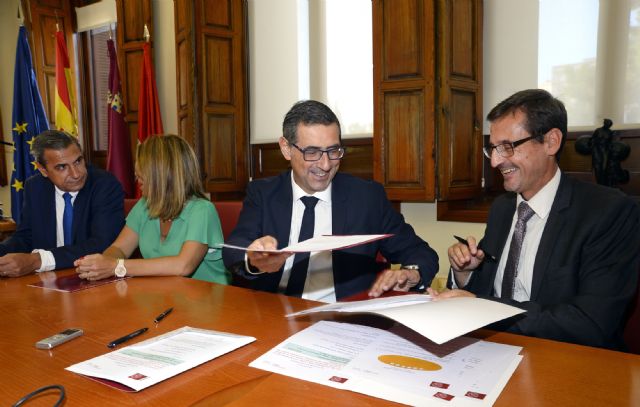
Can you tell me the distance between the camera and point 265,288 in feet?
6.61

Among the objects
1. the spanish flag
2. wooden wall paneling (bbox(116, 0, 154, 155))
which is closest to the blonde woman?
wooden wall paneling (bbox(116, 0, 154, 155))

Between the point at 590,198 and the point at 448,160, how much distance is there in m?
1.82

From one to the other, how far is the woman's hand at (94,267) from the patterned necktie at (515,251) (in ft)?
4.70

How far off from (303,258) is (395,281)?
1.68 ft

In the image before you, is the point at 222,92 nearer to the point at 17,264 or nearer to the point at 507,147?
the point at 17,264

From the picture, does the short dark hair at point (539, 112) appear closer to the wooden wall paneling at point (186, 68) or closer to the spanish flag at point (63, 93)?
the wooden wall paneling at point (186, 68)

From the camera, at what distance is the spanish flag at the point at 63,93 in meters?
5.37

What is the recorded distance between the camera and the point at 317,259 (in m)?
2.00

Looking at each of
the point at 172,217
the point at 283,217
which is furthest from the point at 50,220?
the point at 283,217

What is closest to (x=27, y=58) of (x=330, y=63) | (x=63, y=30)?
(x=63, y=30)

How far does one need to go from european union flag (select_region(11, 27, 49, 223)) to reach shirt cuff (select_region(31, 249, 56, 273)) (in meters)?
3.75

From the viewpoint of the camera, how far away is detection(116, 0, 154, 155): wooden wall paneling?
5023 millimetres

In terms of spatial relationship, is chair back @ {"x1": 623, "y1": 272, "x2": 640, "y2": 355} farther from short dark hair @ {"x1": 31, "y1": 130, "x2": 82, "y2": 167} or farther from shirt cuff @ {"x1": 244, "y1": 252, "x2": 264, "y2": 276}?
short dark hair @ {"x1": 31, "y1": 130, "x2": 82, "y2": 167}

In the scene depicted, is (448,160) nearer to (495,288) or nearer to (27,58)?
(495,288)
